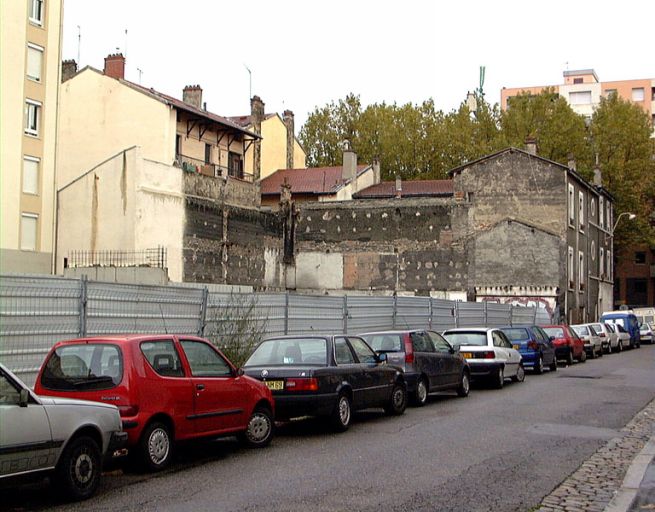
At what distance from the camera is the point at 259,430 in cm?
1187

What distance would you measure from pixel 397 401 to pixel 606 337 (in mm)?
27735

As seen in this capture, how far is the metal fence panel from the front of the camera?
79.2 ft

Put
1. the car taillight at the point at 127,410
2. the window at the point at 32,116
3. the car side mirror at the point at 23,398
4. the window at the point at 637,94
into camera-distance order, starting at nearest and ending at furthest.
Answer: the car side mirror at the point at 23,398
the car taillight at the point at 127,410
the window at the point at 32,116
the window at the point at 637,94

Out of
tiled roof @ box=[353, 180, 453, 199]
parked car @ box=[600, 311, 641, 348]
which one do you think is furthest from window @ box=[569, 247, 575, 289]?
tiled roof @ box=[353, 180, 453, 199]

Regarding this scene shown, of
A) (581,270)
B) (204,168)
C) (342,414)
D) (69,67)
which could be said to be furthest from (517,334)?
(69,67)

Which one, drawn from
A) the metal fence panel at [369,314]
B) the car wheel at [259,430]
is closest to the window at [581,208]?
the metal fence panel at [369,314]

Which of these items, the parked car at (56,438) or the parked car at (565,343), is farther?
the parked car at (565,343)

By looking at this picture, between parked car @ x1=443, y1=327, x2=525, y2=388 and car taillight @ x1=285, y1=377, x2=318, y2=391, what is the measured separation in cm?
900

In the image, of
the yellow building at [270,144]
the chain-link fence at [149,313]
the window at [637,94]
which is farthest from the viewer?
the window at [637,94]

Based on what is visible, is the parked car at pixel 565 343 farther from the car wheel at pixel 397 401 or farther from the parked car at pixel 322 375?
the parked car at pixel 322 375

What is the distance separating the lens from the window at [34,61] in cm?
4300

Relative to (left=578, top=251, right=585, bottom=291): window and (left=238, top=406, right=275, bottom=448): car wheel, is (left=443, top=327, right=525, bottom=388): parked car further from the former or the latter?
(left=578, top=251, right=585, bottom=291): window

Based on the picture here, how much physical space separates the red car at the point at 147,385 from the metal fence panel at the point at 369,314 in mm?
13179

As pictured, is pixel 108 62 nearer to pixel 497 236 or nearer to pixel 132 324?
pixel 497 236
